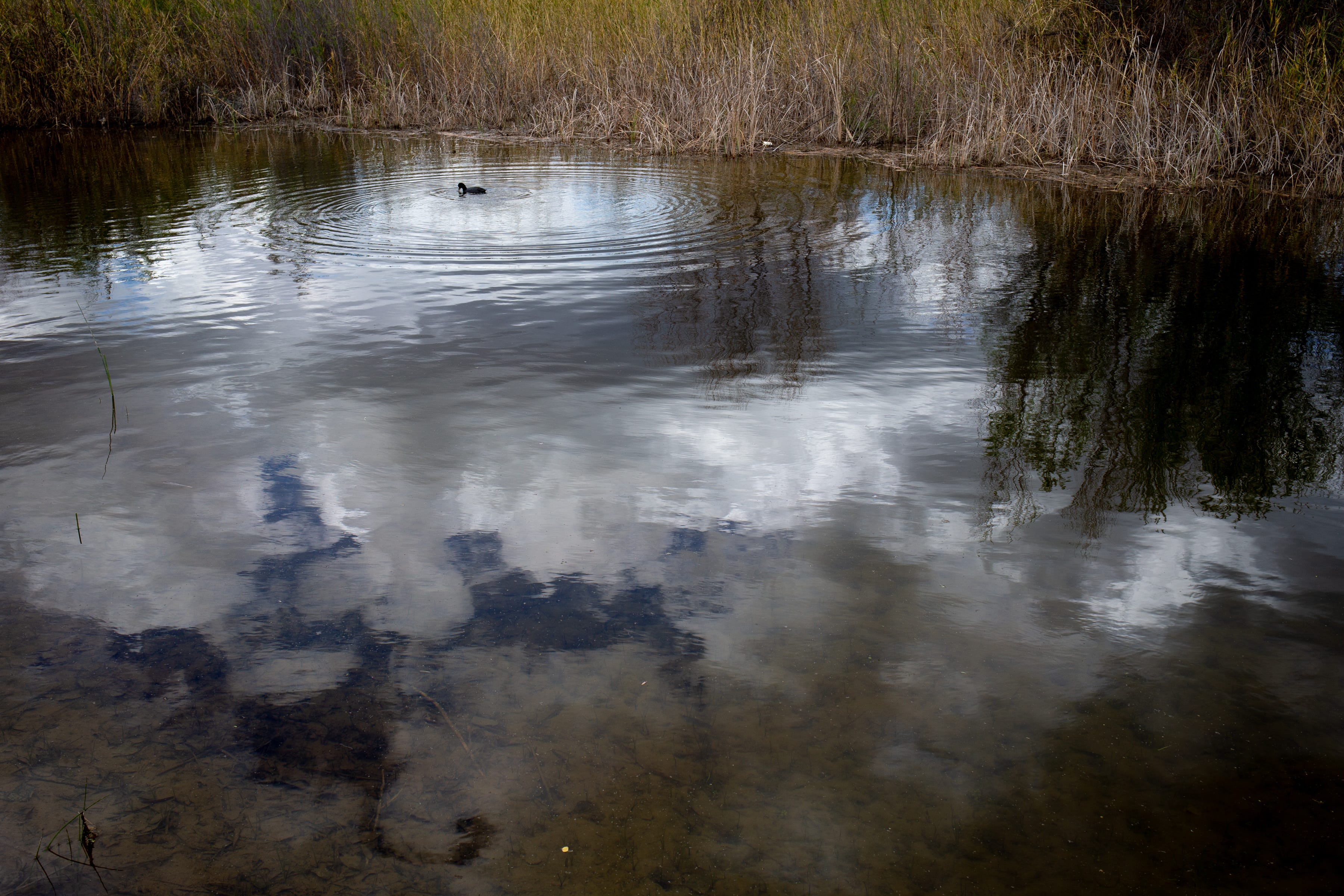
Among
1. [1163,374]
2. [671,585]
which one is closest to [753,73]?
[1163,374]

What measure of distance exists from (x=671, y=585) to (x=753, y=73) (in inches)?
322

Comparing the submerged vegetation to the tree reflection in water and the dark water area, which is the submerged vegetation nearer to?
the tree reflection in water

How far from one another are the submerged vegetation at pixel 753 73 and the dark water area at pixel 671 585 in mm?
3613

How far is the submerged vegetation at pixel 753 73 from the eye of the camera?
770 cm

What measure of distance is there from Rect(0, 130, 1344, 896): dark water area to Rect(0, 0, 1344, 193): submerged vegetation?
361cm

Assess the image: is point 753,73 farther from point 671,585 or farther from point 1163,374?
point 671,585

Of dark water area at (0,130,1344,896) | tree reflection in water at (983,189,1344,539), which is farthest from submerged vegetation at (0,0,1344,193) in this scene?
dark water area at (0,130,1344,896)

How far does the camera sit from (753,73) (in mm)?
9391

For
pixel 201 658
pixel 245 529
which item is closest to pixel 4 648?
pixel 201 658

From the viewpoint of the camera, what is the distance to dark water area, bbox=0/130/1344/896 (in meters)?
1.65

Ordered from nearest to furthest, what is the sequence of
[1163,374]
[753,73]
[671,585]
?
1. [671,585]
2. [1163,374]
3. [753,73]

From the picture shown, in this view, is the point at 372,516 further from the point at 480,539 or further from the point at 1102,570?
the point at 1102,570

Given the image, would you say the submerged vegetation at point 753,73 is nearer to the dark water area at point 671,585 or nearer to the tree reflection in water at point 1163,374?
the tree reflection in water at point 1163,374

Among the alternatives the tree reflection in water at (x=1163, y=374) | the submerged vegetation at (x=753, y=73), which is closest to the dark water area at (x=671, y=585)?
the tree reflection in water at (x=1163, y=374)
